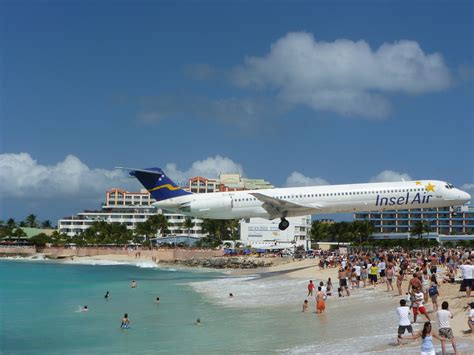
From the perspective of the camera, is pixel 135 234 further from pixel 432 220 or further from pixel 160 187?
pixel 160 187

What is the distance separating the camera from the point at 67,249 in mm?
124250

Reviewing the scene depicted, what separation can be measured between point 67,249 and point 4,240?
34768 mm

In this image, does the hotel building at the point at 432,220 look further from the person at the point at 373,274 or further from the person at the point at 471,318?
the person at the point at 471,318

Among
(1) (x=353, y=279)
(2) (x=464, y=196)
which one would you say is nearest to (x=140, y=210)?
(2) (x=464, y=196)

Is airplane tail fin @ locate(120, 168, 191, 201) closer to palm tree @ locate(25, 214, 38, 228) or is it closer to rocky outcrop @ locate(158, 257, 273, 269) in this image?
rocky outcrop @ locate(158, 257, 273, 269)

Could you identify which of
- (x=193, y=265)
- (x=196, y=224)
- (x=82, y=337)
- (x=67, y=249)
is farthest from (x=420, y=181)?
(x=196, y=224)

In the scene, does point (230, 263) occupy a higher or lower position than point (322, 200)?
lower

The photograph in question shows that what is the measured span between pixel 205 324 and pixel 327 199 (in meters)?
23.5

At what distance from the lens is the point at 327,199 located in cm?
4734

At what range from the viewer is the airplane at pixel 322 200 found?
4719 centimetres

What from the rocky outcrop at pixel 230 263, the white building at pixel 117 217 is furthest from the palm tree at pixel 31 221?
the rocky outcrop at pixel 230 263

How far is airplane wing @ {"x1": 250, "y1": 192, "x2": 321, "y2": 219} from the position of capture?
153 feet

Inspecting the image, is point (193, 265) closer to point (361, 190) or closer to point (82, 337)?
point (361, 190)

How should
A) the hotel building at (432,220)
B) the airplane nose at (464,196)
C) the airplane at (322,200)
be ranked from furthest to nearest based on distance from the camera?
the hotel building at (432,220), the airplane nose at (464,196), the airplane at (322,200)
